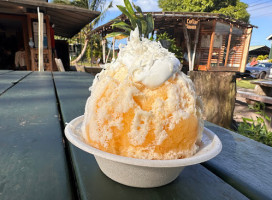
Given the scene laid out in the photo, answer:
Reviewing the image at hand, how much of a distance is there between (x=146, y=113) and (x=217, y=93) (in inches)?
110

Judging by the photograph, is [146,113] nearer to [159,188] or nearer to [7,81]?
[159,188]

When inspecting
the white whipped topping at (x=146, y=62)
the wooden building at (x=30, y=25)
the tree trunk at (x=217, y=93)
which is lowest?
the tree trunk at (x=217, y=93)

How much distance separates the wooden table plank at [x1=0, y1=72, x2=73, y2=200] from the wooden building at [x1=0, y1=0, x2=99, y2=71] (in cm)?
581

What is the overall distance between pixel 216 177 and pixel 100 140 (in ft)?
1.36

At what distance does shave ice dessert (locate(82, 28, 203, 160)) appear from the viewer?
537 millimetres

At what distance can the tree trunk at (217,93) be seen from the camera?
289 cm

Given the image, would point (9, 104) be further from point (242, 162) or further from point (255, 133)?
point (255, 133)

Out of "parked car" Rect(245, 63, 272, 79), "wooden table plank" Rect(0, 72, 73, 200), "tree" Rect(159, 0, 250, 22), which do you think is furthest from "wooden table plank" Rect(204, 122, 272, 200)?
"tree" Rect(159, 0, 250, 22)

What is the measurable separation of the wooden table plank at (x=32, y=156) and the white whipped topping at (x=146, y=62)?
40 centimetres

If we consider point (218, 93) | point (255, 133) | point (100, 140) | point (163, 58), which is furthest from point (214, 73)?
point (100, 140)

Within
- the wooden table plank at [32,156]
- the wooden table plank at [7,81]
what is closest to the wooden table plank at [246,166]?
the wooden table plank at [32,156]

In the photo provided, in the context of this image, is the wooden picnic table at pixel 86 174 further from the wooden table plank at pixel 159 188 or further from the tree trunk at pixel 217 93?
→ the tree trunk at pixel 217 93

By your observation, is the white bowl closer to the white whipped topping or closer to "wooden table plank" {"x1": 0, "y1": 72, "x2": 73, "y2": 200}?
"wooden table plank" {"x1": 0, "y1": 72, "x2": 73, "y2": 200}

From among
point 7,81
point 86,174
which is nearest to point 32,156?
point 86,174
